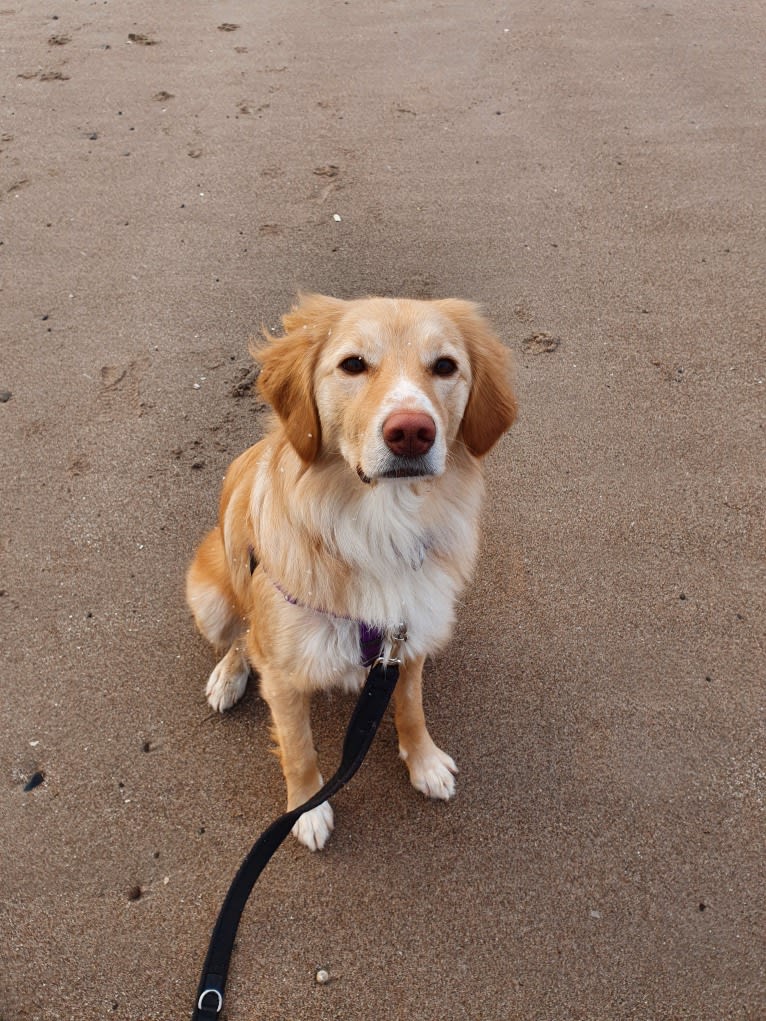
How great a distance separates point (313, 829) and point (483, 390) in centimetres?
155

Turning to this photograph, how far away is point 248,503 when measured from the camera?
2.44 m

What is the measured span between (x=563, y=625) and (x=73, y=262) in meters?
3.71

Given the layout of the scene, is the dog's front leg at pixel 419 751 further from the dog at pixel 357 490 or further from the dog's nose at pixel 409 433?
the dog's nose at pixel 409 433

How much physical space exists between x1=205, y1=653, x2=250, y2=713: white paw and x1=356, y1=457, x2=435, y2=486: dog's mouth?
127 cm

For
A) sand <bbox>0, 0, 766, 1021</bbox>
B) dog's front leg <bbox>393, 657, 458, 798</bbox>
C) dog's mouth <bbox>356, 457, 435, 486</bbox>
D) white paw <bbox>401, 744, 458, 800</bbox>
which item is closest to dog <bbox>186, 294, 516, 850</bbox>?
dog's mouth <bbox>356, 457, 435, 486</bbox>

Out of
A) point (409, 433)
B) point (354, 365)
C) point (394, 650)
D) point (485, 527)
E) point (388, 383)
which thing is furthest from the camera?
point (485, 527)

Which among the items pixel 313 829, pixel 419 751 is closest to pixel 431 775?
pixel 419 751

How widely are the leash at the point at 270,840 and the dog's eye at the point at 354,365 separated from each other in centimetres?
78

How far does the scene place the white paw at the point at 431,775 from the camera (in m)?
2.55

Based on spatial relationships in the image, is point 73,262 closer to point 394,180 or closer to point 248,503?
point 394,180

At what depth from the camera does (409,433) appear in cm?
177

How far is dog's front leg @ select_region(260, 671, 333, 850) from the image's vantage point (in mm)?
2322

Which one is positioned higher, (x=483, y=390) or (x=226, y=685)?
(x=483, y=390)

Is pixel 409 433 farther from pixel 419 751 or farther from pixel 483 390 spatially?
pixel 419 751
